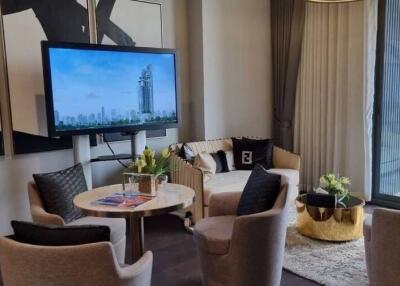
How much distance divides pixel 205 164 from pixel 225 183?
1.12 ft

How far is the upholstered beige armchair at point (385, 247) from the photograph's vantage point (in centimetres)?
212

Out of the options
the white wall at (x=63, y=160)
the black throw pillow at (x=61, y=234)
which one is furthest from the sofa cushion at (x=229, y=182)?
the black throw pillow at (x=61, y=234)

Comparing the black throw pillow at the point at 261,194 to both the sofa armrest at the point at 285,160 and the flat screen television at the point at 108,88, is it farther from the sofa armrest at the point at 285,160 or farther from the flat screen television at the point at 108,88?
the sofa armrest at the point at 285,160

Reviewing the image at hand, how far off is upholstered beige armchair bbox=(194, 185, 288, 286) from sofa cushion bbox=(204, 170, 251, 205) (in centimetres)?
111

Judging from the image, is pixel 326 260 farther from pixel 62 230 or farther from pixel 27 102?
pixel 27 102

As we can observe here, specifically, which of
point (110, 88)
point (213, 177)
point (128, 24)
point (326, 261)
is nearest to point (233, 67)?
point (128, 24)

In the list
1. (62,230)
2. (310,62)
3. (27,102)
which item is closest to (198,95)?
(310,62)

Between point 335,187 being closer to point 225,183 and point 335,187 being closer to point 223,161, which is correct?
point 225,183

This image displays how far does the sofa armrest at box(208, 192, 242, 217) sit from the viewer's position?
2.99 meters

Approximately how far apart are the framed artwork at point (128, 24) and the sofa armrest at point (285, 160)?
1.51 m

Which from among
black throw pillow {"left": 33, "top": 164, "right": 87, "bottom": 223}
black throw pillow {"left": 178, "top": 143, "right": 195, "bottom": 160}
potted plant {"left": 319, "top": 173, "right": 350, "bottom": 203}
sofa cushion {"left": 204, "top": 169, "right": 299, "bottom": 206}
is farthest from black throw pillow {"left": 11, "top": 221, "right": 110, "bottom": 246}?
black throw pillow {"left": 178, "top": 143, "right": 195, "bottom": 160}

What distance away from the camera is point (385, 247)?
7.18 feet

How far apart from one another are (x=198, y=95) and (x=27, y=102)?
213cm

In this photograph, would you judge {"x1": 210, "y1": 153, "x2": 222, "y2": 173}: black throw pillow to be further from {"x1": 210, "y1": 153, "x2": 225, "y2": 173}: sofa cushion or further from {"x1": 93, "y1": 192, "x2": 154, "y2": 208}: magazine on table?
{"x1": 93, "y1": 192, "x2": 154, "y2": 208}: magazine on table
